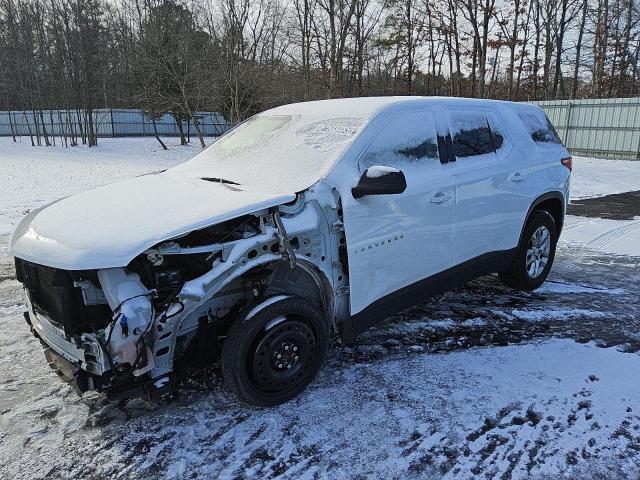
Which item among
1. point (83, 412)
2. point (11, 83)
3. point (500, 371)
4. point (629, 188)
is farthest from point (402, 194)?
point (11, 83)

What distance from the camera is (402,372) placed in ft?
Result: 11.5

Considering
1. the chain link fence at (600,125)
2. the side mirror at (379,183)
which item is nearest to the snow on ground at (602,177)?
the chain link fence at (600,125)

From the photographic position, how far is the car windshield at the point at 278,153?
129 inches

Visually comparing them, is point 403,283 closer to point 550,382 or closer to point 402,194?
point 402,194

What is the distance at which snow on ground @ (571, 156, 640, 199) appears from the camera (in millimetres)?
12541

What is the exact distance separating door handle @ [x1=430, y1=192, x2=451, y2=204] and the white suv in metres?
0.02

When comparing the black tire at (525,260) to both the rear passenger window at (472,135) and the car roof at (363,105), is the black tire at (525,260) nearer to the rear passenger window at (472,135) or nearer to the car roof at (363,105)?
the rear passenger window at (472,135)

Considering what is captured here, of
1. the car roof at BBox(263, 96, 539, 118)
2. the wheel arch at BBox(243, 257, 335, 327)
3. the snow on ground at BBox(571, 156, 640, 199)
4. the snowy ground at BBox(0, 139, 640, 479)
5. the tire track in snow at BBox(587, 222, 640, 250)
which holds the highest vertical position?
the car roof at BBox(263, 96, 539, 118)

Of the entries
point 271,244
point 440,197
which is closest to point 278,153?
point 271,244

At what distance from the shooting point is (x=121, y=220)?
2746 mm

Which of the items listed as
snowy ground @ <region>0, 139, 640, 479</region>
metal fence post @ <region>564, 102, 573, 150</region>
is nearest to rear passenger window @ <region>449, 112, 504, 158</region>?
snowy ground @ <region>0, 139, 640, 479</region>

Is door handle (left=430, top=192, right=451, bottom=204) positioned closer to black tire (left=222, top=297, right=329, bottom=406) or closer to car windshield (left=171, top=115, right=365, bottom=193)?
car windshield (left=171, top=115, right=365, bottom=193)

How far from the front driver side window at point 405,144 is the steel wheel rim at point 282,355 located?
1.16m

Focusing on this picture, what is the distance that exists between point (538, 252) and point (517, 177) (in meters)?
1.05
